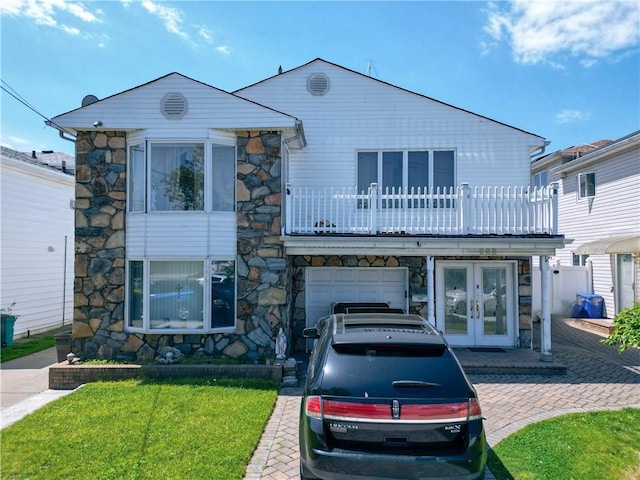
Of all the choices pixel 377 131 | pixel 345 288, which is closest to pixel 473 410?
pixel 345 288

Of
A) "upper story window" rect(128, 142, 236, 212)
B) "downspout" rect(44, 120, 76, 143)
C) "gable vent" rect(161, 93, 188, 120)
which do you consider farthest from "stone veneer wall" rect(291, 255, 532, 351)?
"downspout" rect(44, 120, 76, 143)

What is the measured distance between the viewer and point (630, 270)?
13195mm

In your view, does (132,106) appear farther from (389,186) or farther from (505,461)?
(505,461)

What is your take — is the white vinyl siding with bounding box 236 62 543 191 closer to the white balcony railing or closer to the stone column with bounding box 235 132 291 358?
the white balcony railing

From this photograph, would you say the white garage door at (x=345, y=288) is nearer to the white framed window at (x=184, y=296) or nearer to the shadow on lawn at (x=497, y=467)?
the white framed window at (x=184, y=296)

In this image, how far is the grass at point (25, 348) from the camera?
9.53 m

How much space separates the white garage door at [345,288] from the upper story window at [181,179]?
313cm

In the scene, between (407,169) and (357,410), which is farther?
(407,169)

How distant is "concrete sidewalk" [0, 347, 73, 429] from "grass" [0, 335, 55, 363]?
34 centimetres

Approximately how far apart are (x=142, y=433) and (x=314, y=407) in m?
3.00

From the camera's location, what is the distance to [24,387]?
7.25 m

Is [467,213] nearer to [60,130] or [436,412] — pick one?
[436,412]

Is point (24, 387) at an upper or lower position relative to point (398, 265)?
lower

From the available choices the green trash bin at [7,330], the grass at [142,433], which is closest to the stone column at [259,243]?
the grass at [142,433]
